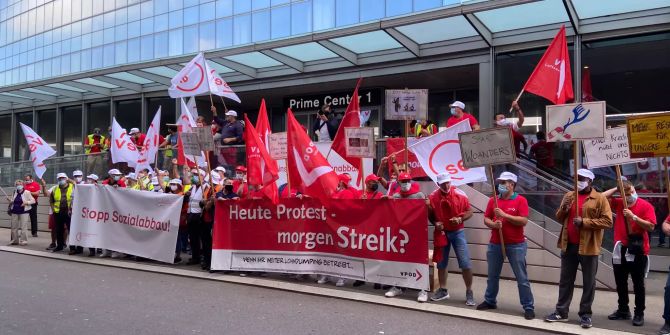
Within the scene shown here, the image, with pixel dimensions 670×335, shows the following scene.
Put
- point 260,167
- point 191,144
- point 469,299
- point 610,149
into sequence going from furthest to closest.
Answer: point 191,144 < point 260,167 < point 469,299 < point 610,149

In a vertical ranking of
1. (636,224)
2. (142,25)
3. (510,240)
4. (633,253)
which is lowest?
(633,253)

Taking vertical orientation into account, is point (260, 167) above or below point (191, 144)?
below

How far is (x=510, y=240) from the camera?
7.18m

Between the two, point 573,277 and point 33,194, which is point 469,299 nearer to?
point 573,277

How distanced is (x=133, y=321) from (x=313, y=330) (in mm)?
2170

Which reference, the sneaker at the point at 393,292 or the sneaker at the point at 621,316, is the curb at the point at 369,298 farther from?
the sneaker at the point at 621,316

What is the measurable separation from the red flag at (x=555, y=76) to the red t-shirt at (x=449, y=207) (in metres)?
2.22

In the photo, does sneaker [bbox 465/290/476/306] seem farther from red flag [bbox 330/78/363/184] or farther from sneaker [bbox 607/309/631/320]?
red flag [bbox 330/78/363/184]

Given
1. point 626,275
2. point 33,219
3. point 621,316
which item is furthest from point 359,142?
point 33,219

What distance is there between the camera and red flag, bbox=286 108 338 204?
9.01 m

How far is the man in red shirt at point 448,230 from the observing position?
7766mm

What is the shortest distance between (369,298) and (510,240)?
217cm

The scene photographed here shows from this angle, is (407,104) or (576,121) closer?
(576,121)

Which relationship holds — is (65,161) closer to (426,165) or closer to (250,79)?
(250,79)
